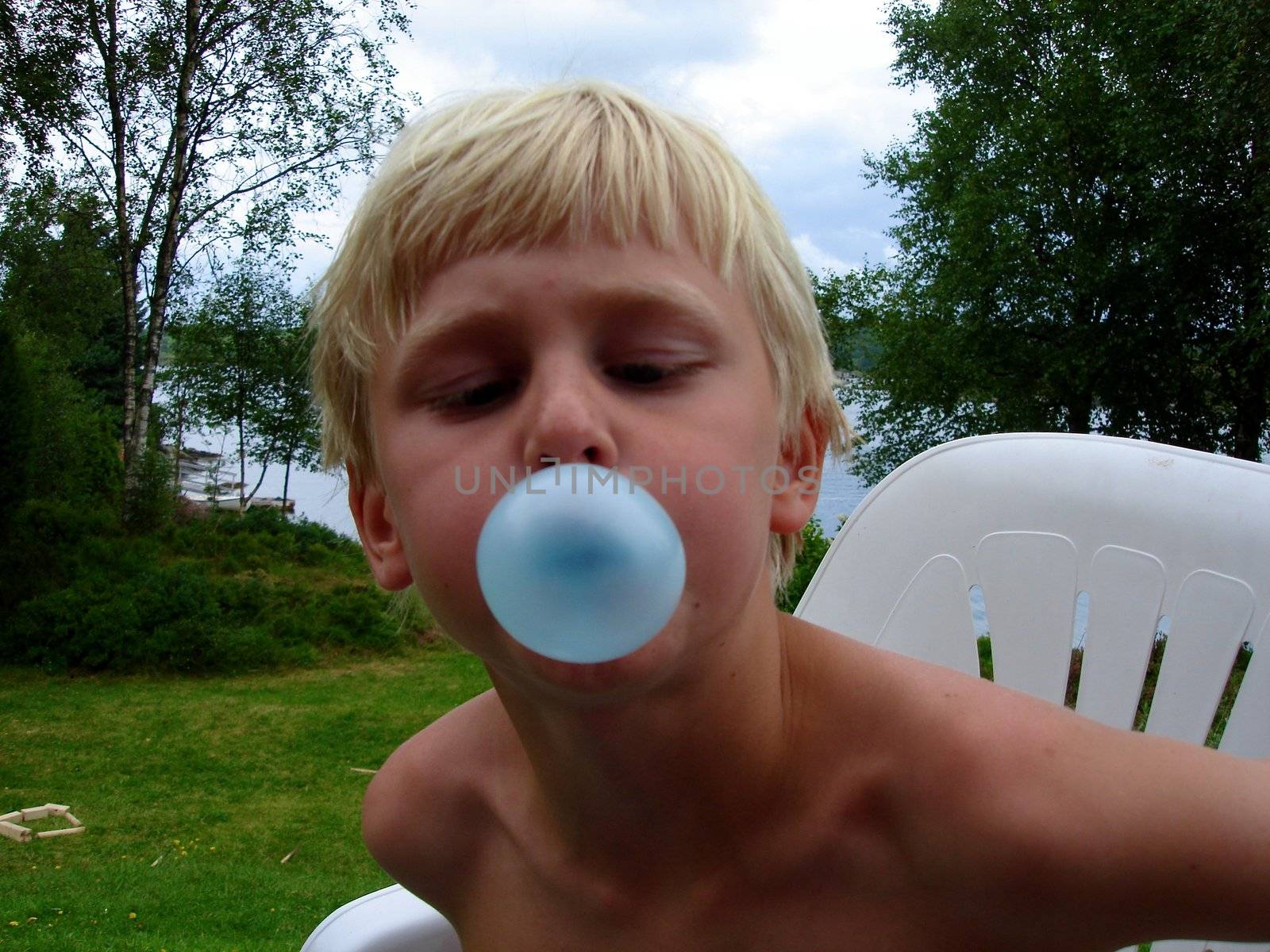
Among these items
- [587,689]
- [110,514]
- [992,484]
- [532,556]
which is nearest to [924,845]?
[587,689]

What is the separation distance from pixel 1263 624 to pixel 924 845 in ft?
2.09

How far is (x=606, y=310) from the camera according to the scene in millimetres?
730

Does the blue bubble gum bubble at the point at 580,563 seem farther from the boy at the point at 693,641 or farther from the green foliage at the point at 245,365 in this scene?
the green foliage at the point at 245,365

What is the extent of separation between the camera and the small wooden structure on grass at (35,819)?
13.7 ft

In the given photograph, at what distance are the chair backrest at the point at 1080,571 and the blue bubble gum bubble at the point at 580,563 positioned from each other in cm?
91

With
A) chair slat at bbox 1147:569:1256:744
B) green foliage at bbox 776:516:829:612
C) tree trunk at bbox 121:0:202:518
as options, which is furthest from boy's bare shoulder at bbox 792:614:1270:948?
tree trunk at bbox 121:0:202:518

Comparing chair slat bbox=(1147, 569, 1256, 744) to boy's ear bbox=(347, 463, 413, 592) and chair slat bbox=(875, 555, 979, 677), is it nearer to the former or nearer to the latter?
chair slat bbox=(875, 555, 979, 677)

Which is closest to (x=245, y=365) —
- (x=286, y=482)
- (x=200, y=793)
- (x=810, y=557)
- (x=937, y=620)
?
(x=286, y=482)

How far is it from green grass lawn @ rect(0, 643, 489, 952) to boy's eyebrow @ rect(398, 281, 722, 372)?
2.46 m

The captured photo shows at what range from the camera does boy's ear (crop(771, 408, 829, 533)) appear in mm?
910

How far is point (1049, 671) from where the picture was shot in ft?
4.95

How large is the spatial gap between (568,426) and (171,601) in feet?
23.6

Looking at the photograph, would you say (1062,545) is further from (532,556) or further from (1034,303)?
(1034,303)

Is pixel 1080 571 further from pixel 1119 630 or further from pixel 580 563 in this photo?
pixel 580 563
